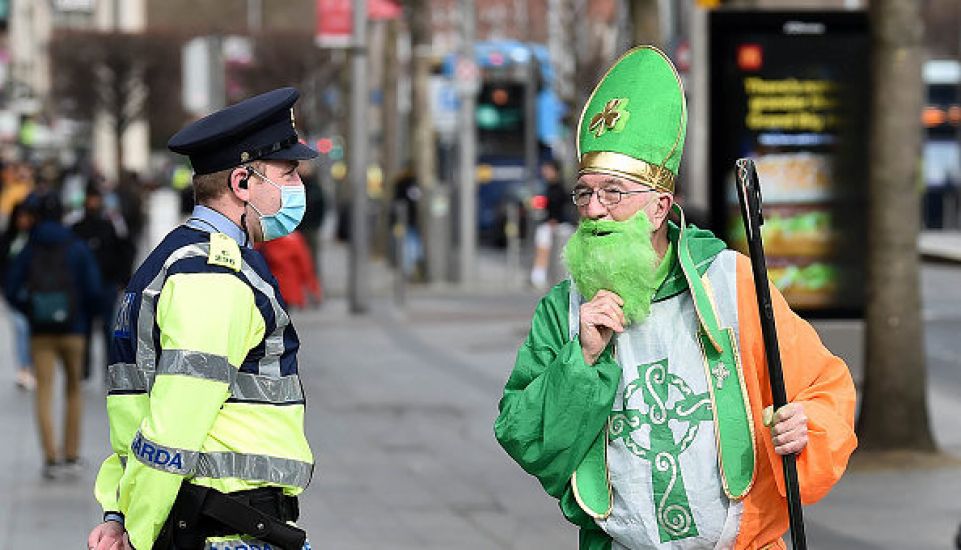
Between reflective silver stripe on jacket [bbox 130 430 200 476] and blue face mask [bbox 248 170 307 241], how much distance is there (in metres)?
0.57

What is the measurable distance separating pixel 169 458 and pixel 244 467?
18 centimetres

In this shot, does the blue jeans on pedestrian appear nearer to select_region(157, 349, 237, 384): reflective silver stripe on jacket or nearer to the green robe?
select_region(157, 349, 237, 384): reflective silver stripe on jacket

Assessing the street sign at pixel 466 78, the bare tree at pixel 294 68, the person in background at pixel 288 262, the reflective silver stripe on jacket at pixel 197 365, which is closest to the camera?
the reflective silver stripe on jacket at pixel 197 365

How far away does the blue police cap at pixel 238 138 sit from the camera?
453 cm

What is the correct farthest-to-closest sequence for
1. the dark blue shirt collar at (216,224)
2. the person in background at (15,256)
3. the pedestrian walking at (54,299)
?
the person in background at (15,256) → the pedestrian walking at (54,299) → the dark blue shirt collar at (216,224)

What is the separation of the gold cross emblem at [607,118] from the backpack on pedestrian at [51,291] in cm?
827

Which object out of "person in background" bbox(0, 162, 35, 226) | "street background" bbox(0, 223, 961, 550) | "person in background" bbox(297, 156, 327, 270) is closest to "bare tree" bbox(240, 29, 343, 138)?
"person in background" bbox(0, 162, 35, 226)

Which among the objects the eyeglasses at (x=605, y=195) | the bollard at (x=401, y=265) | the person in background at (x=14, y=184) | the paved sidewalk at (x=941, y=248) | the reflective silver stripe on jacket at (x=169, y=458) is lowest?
the paved sidewalk at (x=941, y=248)

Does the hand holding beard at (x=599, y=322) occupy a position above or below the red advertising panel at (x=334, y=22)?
below

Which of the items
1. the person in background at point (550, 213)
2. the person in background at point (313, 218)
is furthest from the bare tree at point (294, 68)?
the person in background at point (313, 218)

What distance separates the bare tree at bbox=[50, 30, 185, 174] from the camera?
6062cm

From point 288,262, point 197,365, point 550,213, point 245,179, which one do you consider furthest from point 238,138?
point 550,213

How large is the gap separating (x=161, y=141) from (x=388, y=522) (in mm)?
80459

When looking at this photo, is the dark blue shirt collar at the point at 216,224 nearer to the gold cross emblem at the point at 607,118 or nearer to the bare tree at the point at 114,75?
the gold cross emblem at the point at 607,118
